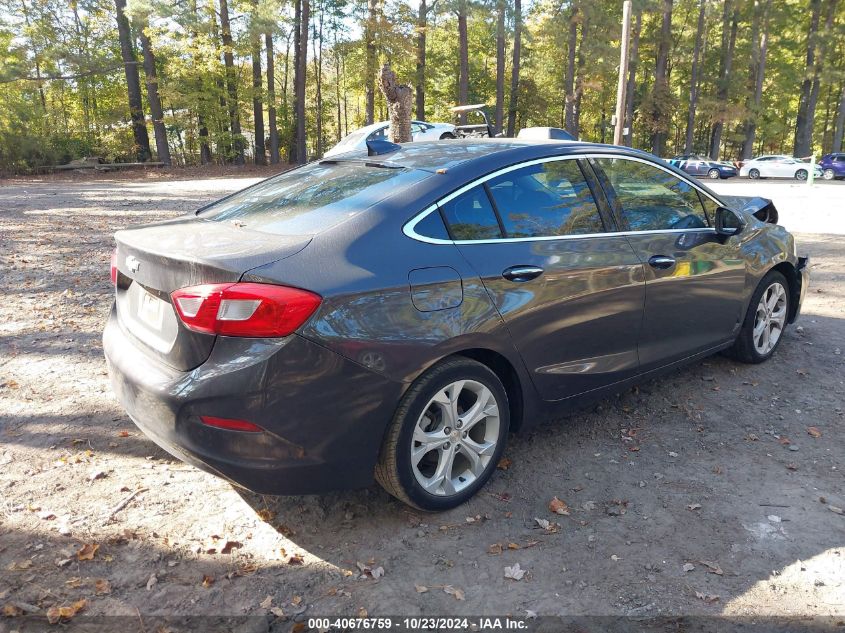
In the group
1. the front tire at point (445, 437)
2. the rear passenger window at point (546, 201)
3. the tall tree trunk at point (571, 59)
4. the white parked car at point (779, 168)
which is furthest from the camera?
the tall tree trunk at point (571, 59)

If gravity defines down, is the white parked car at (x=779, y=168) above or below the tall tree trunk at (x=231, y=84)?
below

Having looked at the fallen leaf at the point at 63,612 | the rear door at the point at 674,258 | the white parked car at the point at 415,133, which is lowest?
the fallen leaf at the point at 63,612

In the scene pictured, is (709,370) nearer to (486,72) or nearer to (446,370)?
(446,370)

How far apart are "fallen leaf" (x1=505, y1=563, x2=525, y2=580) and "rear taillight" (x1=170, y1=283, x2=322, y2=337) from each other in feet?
4.39

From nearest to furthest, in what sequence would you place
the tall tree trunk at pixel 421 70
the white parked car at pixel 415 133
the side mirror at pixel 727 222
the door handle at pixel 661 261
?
the door handle at pixel 661 261, the side mirror at pixel 727 222, the white parked car at pixel 415 133, the tall tree trunk at pixel 421 70

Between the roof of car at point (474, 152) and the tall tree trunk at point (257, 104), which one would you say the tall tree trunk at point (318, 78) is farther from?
the roof of car at point (474, 152)

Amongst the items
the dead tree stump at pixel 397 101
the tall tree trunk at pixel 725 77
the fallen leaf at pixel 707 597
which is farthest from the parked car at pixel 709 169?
the fallen leaf at pixel 707 597

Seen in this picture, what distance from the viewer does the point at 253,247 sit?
2.65 metres

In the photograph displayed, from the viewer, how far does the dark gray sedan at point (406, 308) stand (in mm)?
2484

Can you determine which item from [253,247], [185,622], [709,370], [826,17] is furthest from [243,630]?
[826,17]

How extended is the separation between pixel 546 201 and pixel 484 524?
1675 mm

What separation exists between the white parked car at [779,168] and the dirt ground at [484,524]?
33746 mm

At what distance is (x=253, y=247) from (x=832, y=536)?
2.84m

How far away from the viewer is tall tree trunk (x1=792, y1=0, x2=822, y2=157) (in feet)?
130
